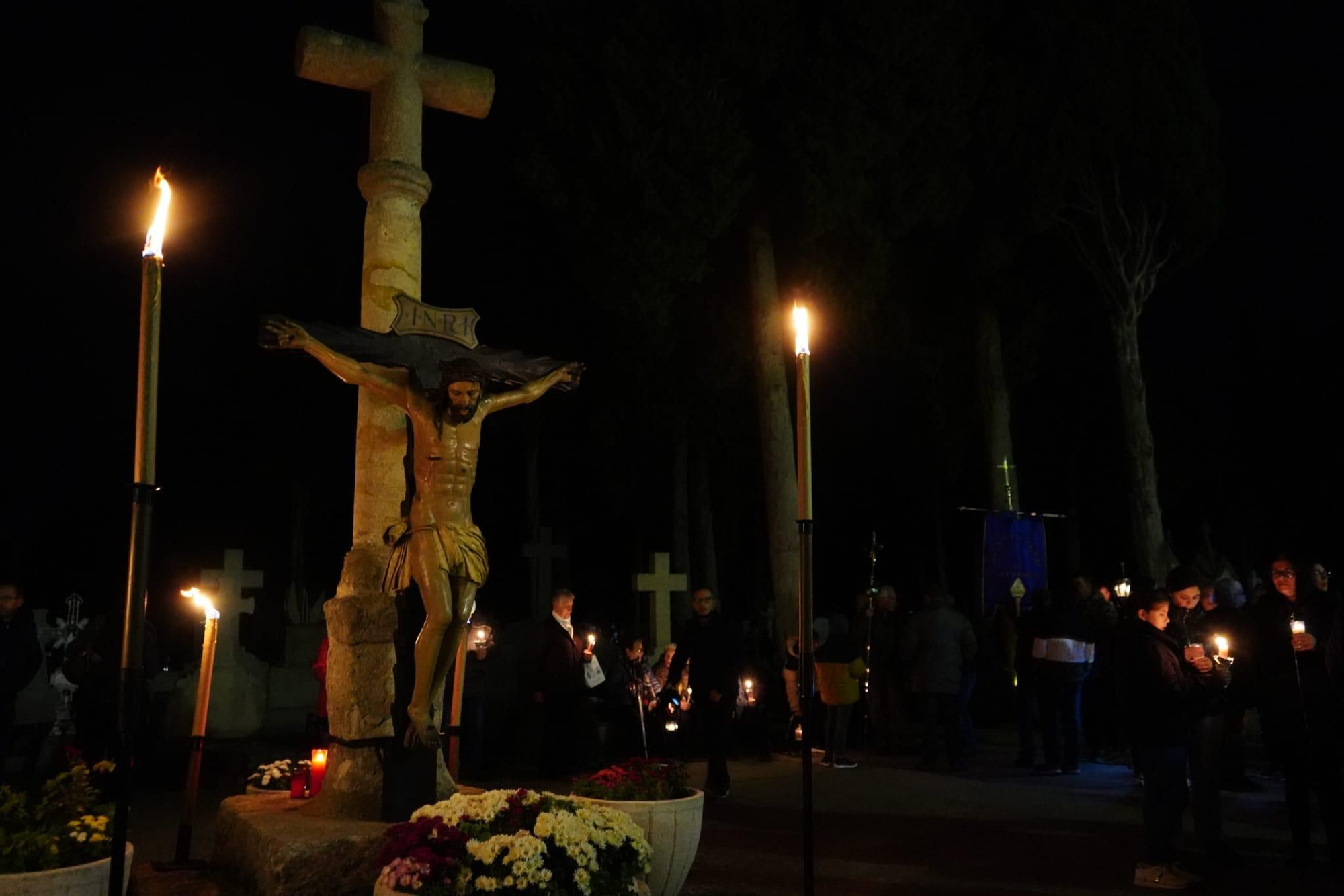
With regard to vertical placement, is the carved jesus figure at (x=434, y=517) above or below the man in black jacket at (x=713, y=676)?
above

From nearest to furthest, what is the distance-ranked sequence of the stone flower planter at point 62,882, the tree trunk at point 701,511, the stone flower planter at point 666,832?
the stone flower planter at point 62,882
the stone flower planter at point 666,832
the tree trunk at point 701,511

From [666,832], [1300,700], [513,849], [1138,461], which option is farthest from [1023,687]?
[513,849]

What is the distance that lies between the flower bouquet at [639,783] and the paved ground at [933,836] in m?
0.68

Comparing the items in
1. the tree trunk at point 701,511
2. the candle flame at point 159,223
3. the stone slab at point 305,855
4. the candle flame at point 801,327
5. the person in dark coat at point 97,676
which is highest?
the tree trunk at point 701,511

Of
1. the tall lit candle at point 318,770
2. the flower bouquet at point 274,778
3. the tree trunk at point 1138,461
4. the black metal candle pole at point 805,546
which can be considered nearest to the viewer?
the black metal candle pole at point 805,546

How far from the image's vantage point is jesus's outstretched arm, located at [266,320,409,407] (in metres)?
5.56

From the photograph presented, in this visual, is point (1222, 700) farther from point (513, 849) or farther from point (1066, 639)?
point (513, 849)

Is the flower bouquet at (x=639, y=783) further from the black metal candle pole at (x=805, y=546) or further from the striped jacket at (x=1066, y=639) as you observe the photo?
the striped jacket at (x=1066, y=639)

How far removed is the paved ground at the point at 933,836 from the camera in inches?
256

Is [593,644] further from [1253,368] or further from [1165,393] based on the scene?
[1253,368]

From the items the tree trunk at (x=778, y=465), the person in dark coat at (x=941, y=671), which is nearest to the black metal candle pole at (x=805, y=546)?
the person in dark coat at (x=941, y=671)

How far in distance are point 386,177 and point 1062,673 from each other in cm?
775

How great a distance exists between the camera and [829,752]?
38.2ft

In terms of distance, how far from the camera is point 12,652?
7770mm
